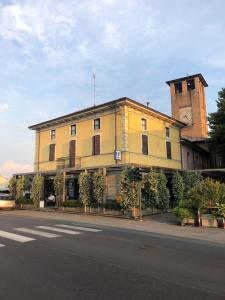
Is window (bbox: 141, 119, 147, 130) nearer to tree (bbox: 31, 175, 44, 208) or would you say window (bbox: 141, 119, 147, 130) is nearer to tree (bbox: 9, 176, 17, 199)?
tree (bbox: 31, 175, 44, 208)

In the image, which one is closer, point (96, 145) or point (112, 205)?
point (112, 205)

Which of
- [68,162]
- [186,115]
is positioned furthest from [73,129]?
[186,115]

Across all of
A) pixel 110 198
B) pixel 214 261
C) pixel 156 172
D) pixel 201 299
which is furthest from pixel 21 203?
pixel 201 299

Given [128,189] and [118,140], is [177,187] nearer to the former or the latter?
[128,189]

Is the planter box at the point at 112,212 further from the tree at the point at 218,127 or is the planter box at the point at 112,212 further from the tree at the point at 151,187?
the tree at the point at 218,127

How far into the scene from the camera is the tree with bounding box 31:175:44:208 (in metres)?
27.5

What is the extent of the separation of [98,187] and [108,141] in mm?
5698

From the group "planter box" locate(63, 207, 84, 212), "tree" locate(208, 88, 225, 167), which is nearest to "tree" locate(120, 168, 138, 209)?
"planter box" locate(63, 207, 84, 212)

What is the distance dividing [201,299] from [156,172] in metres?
18.1

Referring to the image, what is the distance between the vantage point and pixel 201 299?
15.6 feet

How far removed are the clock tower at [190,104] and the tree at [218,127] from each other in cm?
1524

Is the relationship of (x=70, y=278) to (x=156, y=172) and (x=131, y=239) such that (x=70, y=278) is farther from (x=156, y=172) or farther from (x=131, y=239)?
(x=156, y=172)

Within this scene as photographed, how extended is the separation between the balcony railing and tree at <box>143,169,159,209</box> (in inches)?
347

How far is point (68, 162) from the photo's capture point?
2955 cm
